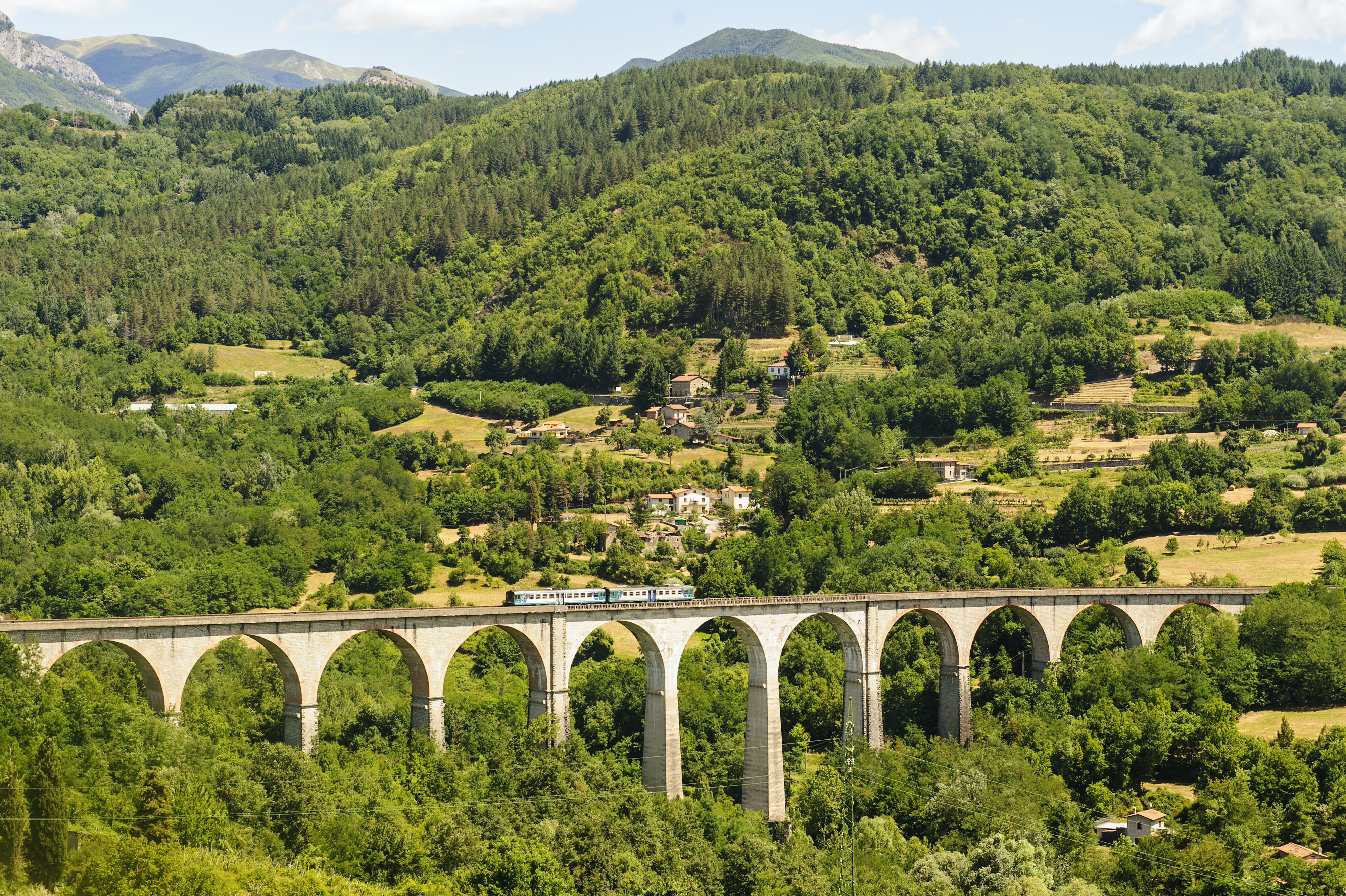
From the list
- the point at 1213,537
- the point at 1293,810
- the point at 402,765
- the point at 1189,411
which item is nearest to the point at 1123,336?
the point at 1189,411

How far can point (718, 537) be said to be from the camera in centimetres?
11631

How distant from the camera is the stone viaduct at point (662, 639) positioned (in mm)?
59281

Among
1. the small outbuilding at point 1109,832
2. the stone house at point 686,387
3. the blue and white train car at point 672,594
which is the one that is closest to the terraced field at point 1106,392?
the stone house at point 686,387

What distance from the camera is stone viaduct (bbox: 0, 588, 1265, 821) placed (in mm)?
59281

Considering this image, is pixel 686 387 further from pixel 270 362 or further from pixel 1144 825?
pixel 1144 825

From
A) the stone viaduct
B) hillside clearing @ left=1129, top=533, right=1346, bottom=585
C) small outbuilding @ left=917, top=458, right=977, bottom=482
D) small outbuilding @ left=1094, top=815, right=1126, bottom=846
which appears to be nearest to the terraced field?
small outbuilding @ left=917, top=458, right=977, bottom=482

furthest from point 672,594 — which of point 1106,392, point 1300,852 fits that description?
point 1106,392

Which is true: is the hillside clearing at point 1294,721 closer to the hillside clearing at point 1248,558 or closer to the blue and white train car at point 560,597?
the hillside clearing at point 1248,558

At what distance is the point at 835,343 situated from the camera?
161 meters

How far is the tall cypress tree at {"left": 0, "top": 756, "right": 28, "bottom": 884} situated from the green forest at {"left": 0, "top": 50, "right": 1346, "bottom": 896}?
11cm

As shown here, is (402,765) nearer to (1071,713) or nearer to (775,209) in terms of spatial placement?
(1071,713)

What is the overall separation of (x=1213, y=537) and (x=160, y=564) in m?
72.1

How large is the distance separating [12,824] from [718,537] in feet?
243

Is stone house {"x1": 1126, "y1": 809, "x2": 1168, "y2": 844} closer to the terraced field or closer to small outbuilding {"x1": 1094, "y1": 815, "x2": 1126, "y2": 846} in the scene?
small outbuilding {"x1": 1094, "y1": 815, "x2": 1126, "y2": 846}
